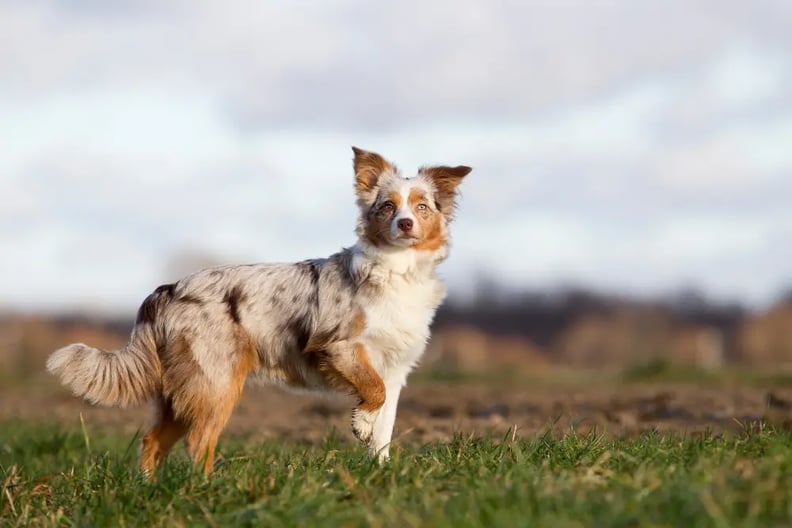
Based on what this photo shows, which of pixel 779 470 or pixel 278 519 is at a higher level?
pixel 779 470

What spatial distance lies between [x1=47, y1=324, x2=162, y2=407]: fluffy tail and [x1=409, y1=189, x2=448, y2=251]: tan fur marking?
2021mm

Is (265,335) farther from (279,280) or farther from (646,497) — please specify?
(646,497)

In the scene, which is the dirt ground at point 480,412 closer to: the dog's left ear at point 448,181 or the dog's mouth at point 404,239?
the dog's mouth at point 404,239

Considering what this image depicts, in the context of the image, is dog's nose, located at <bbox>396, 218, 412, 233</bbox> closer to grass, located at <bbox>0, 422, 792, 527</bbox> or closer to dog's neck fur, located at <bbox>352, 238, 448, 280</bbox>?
dog's neck fur, located at <bbox>352, 238, 448, 280</bbox>

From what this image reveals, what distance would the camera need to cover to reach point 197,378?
6.73 meters

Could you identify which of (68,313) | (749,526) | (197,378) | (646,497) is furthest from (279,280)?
(68,313)

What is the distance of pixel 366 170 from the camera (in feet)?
24.4

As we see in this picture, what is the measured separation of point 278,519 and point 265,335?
2.66m

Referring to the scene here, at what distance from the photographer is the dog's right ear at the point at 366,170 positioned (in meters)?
7.40

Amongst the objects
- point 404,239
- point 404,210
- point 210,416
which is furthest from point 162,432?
point 404,210

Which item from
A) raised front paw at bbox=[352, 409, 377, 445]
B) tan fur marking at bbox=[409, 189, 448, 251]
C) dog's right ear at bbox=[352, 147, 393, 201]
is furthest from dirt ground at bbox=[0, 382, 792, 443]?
dog's right ear at bbox=[352, 147, 393, 201]

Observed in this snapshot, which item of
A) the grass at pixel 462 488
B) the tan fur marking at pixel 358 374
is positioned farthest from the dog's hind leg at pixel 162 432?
the tan fur marking at pixel 358 374

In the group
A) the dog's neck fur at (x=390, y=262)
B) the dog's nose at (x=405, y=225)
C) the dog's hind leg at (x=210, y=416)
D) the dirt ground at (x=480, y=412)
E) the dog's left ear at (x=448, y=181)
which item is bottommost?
the dirt ground at (x=480, y=412)

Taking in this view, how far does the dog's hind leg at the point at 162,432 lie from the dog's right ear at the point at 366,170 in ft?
6.78
